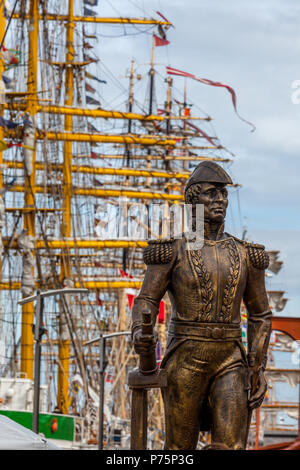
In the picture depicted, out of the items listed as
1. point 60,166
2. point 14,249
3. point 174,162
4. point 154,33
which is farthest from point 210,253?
point 174,162

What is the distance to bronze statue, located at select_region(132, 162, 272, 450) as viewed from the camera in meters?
8.30

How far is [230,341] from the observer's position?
8.36 m

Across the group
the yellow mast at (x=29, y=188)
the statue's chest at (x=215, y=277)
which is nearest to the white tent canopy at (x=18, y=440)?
the statue's chest at (x=215, y=277)

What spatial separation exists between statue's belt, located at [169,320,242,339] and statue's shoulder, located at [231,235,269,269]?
550 millimetres

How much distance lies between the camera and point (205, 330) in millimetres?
8305

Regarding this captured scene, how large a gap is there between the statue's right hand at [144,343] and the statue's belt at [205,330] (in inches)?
19.5

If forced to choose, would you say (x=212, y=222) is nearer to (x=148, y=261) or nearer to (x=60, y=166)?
(x=148, y=261)

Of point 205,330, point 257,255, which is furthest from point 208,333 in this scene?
point 257,255

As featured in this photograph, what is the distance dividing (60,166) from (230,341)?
1828 inches

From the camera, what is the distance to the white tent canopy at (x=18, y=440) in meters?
8.59

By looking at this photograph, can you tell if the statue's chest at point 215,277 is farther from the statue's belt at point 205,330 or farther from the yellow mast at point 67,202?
the yellow mast at point 67,202

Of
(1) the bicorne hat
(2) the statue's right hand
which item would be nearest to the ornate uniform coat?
(2) the statue's right hand

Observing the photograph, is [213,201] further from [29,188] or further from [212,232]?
[29,188]

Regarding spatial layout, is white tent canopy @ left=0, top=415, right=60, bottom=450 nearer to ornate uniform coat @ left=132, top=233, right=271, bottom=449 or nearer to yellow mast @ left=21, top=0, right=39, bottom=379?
ornate uniform coat @ left=132, top=233, right=271, bottom=449
